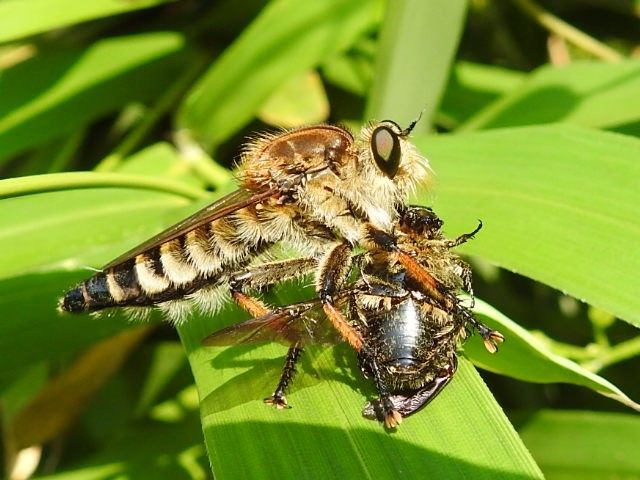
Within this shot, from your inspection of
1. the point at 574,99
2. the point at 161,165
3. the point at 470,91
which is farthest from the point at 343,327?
the point at 470,91

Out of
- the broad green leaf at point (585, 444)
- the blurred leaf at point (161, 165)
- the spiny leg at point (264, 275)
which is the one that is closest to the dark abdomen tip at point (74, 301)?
the spiny leg at point (264, 275)

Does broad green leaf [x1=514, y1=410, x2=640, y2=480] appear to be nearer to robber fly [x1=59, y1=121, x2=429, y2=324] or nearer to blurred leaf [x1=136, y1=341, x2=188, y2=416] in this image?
robber fly [x1=59, y1=121, x2=429, y2=324]

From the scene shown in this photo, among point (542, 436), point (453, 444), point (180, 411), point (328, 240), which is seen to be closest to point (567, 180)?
point (328, 240)

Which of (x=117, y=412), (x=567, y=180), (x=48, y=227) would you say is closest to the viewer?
(x=567, y=180)

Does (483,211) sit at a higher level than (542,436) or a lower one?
higher

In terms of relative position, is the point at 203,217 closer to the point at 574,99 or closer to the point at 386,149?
the point at 386,149

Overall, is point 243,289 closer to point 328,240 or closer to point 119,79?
point 328,240
